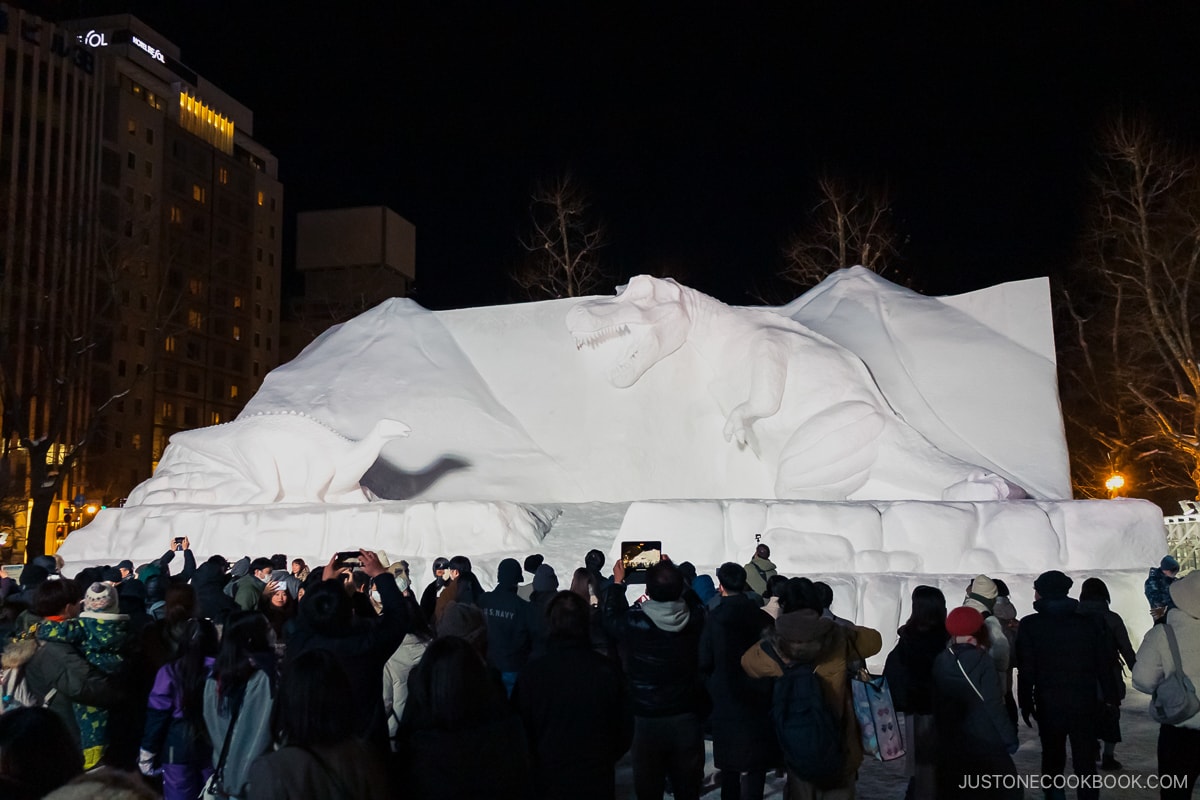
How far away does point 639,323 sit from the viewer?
44.2ft

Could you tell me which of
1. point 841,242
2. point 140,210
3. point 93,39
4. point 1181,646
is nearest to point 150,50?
point 93,39

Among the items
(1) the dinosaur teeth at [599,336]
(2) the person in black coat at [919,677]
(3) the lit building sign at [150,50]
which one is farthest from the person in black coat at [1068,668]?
(3) the lit building sign at [150,50]

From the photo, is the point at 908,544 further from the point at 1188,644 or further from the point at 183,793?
the point at 183,793

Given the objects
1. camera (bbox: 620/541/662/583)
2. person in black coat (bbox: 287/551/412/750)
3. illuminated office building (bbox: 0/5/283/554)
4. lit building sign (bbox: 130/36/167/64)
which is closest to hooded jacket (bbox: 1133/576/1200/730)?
person in black coat (bbox: 287/551/412/750)

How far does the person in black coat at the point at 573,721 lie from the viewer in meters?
3.49

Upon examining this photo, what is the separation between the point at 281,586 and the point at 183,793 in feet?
5.24

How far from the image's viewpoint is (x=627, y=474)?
1457cm

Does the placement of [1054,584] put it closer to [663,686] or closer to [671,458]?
[663,686]

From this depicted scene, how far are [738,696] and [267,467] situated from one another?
1003 centimetres

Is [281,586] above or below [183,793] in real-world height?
above

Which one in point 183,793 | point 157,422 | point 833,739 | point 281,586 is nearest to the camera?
point 833,739

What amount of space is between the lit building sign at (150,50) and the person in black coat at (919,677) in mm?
56111

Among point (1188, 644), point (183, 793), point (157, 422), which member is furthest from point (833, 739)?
point (157, 422)

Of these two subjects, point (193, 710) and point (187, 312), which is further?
point (187, 312)
